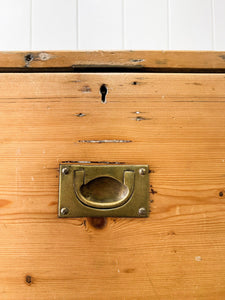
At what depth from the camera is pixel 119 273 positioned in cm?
38

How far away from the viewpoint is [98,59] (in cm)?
39

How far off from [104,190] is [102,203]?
24mm

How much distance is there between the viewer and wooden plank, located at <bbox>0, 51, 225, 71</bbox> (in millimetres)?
388

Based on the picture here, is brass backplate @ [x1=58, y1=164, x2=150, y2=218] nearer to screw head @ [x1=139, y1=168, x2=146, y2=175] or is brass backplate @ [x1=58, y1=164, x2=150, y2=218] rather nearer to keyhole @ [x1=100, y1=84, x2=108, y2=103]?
screw head @ [x1=139, y1=168, x2=146, y2=175]

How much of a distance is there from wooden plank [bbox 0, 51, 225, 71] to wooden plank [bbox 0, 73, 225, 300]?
0.02 m
